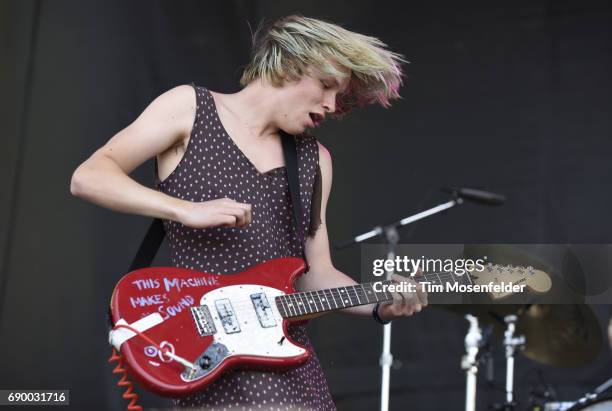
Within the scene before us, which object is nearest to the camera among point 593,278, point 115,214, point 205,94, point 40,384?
point 205,94

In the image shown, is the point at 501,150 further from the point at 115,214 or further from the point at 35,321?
the point at 35,321

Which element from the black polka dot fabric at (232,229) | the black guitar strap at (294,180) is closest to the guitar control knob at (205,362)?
the black polka dot fabric at (232,229)

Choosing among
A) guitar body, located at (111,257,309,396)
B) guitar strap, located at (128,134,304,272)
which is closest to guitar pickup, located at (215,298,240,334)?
guitar body, located at (111,257,309,396)

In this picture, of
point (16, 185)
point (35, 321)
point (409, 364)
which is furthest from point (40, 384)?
point (409, 364)

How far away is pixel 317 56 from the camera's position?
252 centimetres

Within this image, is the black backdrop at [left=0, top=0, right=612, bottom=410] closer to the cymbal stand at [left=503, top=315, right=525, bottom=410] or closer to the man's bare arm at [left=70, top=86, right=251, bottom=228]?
the cymbal stand at [left=503, top=315, right=525, bottom=410]

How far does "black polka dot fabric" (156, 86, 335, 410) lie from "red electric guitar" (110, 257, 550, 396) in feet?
0.20

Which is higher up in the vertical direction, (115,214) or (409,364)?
(115,214)

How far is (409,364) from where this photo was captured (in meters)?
3.98

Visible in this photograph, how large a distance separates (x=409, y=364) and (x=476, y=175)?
0.85 metres

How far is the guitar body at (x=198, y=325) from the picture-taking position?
6.89ft

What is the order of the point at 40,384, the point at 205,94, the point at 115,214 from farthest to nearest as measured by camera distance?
1. the point at 115,214
2. the point at 40,384
3. the point at 205,94

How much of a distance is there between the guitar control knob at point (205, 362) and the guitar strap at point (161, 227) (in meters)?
0.40

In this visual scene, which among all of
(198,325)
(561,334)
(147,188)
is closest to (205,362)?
(198,325)
